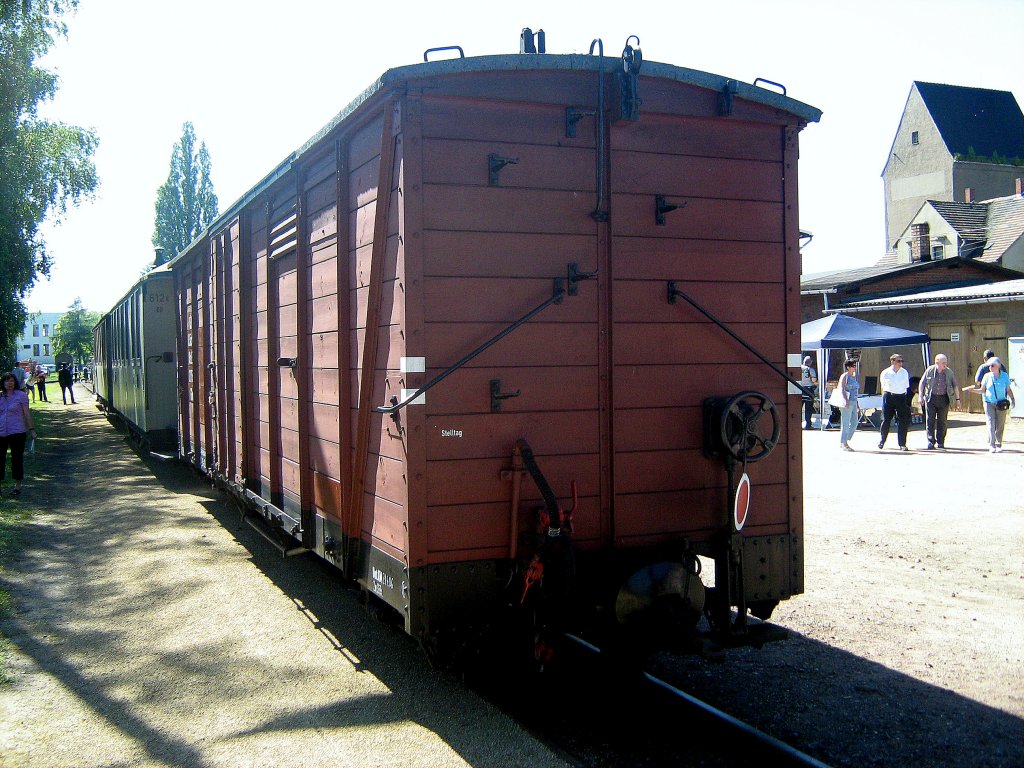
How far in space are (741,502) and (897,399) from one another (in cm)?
1196

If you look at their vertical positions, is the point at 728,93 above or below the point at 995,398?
above

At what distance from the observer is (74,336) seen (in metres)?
76.8

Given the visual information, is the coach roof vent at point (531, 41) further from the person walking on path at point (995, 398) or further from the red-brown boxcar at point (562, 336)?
the person walking on path at point (995, 398)

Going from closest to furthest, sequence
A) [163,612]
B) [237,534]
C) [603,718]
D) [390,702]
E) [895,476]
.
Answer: [603,718], [390,702], [163,612], [237,534], [895,476]

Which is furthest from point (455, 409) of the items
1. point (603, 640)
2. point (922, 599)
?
point (922, 599)

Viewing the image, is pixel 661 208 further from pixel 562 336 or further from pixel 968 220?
pixel 968 220

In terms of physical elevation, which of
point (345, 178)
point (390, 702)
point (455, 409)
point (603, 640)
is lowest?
point (390, 702)

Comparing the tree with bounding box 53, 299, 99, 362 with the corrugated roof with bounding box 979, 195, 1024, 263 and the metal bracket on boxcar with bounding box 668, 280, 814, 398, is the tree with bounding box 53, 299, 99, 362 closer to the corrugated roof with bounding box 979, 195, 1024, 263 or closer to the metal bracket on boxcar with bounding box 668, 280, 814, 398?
the corrugated roof with bounding box 979, 195, 1024, 263

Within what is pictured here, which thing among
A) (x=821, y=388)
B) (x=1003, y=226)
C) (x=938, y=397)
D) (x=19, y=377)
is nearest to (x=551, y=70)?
(x=19, y=377)

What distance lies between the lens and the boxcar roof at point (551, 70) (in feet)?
12.4

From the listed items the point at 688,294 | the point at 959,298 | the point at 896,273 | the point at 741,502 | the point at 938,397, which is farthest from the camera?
the point at 896,273

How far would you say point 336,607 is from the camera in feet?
20.2

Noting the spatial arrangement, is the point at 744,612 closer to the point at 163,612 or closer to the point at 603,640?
the point at 603,640

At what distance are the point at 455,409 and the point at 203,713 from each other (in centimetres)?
204
